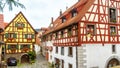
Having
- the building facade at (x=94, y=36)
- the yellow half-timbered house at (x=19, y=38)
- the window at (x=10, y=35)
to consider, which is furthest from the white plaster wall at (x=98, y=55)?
the window at (x=10, y=35)

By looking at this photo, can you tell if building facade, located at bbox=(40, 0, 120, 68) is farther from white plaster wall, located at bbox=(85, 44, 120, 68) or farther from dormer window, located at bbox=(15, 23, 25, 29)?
dormer window, located at bbox=(15, 23, 25, 29)

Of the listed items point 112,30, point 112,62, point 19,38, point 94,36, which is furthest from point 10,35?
point 112,62

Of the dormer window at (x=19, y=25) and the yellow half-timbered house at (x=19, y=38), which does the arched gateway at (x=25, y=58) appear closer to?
the yellow half-timbered house at (x=19, y=38)

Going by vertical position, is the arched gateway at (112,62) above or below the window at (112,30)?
below

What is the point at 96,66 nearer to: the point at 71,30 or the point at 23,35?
the point at 71,30

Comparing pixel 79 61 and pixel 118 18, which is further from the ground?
pixel 118 18

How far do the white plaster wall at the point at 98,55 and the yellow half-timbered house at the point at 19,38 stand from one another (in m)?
21.0

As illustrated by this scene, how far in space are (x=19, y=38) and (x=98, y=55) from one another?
71.7ft

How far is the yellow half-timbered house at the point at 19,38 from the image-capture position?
37.2 metres

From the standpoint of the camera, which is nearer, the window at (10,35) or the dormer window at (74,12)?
the dormer window at (74,12)

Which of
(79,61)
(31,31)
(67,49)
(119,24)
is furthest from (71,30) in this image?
(31,31)

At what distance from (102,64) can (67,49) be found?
5.44 metres

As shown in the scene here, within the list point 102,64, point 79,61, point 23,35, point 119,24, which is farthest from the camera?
point 23,35

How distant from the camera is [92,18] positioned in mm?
21375
